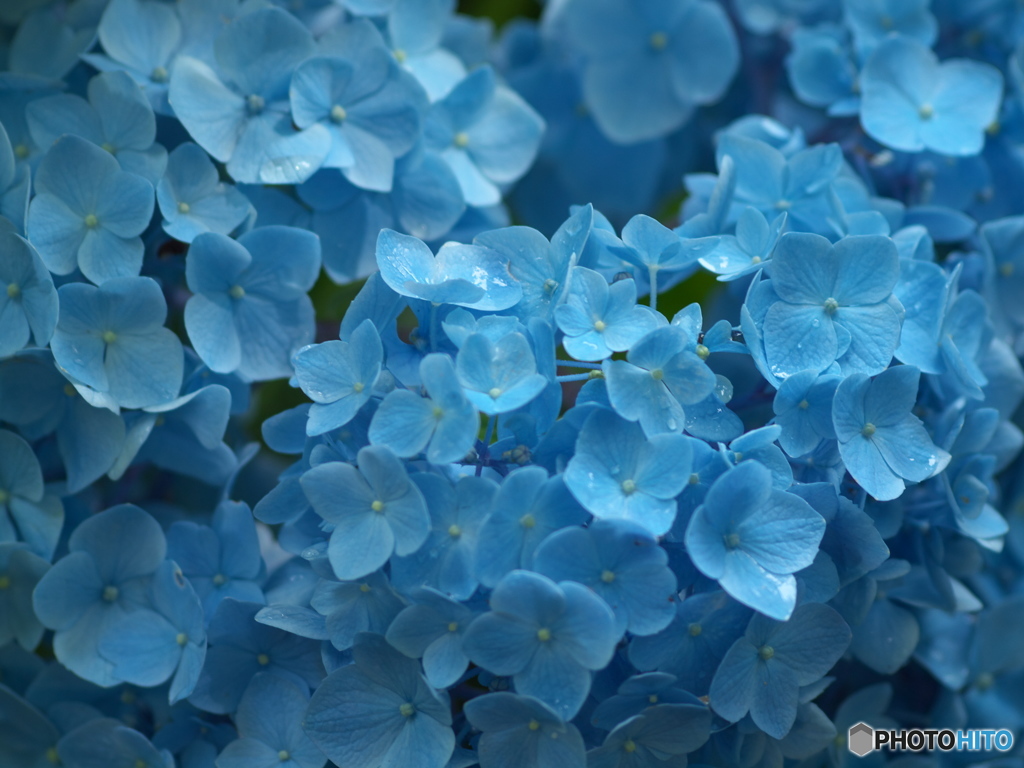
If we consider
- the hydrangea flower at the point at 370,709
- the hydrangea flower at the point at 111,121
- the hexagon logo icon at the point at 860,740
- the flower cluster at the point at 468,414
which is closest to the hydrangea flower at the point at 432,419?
the flower cluster at the point at 468,414

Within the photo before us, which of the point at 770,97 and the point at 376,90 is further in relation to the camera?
the point at 770,97

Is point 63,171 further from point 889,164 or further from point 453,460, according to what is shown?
point 889,164

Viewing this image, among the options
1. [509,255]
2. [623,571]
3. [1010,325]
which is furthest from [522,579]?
[1010,325]

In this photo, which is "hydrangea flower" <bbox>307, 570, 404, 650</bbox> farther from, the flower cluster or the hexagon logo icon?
the hexagon logo icon

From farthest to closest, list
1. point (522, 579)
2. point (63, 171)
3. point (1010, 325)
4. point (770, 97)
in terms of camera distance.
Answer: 1. point (770, 97)
2. point (1010, 325)
3. point (63, 171)
4. point (522, 579)

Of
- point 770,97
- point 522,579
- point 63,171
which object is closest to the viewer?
point 522,579

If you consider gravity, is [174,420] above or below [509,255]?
below

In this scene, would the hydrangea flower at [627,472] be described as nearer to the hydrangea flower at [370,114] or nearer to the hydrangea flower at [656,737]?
the hydrangea flower at [656,737]
